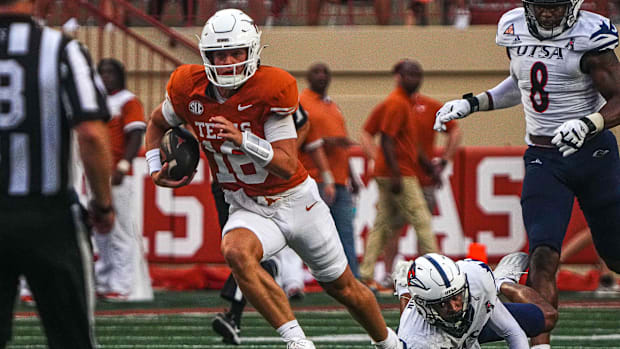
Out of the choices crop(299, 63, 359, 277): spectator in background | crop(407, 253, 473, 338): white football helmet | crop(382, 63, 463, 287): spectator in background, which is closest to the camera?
crop(407, 253, 473, 338): white football helmet

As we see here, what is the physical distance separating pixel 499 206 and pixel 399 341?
191 inches

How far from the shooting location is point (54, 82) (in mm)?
3217

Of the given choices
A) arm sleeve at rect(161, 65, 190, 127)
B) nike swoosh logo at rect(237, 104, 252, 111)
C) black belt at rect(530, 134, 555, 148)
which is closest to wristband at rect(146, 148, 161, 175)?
arm sleeve at rect(161, 65, 190, 127)

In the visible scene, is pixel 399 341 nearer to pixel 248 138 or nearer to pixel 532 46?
pixel 248 138

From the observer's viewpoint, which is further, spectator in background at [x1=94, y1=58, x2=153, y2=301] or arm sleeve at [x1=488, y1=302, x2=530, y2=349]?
spectator in background at [x1=94, y1=58, x2=153, y2=301]

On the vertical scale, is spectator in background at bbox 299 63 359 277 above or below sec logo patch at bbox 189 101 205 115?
below

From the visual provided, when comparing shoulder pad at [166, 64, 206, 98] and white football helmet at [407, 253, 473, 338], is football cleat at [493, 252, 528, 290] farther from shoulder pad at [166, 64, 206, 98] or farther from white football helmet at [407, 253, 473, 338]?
shoulder pad at [166, 64, 206, 98]

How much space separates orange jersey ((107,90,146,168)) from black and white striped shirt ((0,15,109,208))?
4.67m

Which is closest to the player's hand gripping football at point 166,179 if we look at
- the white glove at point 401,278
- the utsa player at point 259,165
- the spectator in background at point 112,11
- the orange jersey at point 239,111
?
the utsa player at point 259,165

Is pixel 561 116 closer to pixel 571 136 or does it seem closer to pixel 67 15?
pixel 571 136

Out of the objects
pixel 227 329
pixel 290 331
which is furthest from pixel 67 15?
pixel 290 331

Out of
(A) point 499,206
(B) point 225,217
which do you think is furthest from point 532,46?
(A) point 499,206

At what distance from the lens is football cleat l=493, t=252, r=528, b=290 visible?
4.93m

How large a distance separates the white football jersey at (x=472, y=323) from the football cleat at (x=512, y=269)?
0.39 meters
